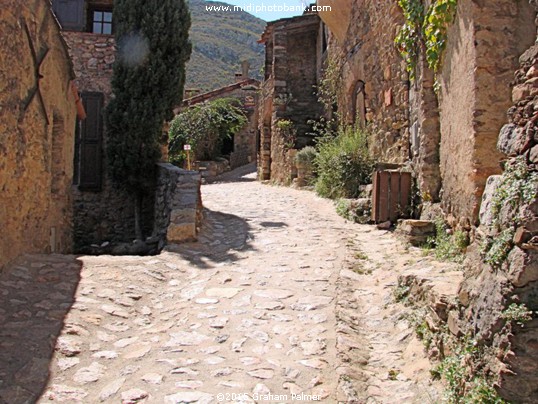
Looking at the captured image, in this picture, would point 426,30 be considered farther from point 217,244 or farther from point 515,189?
point 217,244

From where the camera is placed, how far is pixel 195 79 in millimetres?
42125

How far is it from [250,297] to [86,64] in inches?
298

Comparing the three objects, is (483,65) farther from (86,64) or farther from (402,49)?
(86,64)

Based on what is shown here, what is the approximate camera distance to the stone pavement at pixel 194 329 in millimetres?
3125

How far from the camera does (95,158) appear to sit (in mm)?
10266

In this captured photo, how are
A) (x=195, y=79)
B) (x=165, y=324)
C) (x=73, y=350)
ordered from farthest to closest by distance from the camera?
(x=195, y=79), (x=165, y=324), (x=73, y=350)

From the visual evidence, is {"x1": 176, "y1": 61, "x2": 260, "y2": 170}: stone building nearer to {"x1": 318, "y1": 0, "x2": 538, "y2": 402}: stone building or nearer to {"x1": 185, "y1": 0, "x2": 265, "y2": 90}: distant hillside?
{"x1": 318, "y1": 0, "x2": 538, "y2": 402}: stone building

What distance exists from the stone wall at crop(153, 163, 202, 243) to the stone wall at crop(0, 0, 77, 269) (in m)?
1.56

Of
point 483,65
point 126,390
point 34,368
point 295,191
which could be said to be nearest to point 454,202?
point 483,65

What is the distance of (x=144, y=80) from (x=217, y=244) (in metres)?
4.21

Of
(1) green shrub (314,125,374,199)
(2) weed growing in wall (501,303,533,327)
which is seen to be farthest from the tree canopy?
(2) weed growing in wall (501,303,533,327)

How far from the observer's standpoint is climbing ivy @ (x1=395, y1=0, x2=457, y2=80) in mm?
5121

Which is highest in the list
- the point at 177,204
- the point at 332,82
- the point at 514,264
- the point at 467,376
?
the point at 332,82

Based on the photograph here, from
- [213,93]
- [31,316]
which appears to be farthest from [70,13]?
[213,93]
